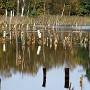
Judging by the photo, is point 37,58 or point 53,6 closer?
point 37,58

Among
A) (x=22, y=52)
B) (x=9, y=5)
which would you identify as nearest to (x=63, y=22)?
(x=9, y=5)

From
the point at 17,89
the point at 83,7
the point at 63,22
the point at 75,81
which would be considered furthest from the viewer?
the point at 83,7

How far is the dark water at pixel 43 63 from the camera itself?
14898mm

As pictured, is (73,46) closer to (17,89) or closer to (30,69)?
(30,69)

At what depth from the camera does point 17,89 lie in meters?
14.1

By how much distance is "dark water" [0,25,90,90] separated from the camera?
14.9m

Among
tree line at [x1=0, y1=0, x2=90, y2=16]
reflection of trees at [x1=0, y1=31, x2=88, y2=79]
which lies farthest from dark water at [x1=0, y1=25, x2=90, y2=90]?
tree line at [x1=0, y1=0, x2=90, y2=16]

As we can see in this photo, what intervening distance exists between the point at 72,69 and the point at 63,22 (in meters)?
29.0

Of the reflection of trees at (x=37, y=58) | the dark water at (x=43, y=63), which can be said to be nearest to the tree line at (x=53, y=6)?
the dark water at (x=43, y=63)

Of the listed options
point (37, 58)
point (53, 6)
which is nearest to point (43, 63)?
point (37, 58)

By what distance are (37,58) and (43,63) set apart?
1.60 metres

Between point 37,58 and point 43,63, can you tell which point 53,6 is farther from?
point 43,63

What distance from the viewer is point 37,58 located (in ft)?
70.9

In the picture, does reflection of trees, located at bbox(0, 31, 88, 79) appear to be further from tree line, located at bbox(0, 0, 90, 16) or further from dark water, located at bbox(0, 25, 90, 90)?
tree line, located at bbox(0, 0, 90, 16)
